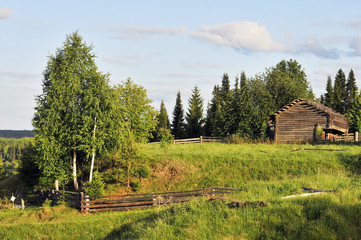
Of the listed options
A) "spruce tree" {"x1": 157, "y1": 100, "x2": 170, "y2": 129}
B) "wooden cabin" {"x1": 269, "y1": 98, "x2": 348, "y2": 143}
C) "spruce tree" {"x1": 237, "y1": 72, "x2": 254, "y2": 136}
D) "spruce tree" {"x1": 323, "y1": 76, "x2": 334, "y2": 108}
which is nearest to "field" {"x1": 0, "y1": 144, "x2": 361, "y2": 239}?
"wooden cabin" {"x1": 269, "y1": 98, "x2": 348, "y2": 143}

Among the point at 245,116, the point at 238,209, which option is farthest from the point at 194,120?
the point at 238,209

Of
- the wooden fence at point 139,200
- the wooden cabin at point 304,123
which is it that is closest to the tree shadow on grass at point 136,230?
the wooden fence at point 139,200

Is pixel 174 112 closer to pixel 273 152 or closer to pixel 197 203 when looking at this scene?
pixel 273 152

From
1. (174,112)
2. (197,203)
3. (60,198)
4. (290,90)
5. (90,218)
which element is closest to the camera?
(197,203)

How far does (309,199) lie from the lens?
16.4 metres

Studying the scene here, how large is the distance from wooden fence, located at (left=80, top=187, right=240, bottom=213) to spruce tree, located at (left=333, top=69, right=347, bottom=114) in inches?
3122

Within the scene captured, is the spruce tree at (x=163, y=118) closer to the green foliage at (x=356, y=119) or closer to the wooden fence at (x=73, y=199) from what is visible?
the green foliage at (x=356, y=119)

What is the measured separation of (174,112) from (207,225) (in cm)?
6769

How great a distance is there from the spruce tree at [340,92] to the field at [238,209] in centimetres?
6138

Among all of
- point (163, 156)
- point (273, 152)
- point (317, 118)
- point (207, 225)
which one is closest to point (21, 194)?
point (163, 156)

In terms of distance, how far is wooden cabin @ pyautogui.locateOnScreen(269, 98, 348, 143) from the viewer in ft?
156

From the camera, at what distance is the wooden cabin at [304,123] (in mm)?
47594

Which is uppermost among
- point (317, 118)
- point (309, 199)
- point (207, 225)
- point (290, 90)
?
point (290, 90)

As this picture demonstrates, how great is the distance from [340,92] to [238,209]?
93.1 m
